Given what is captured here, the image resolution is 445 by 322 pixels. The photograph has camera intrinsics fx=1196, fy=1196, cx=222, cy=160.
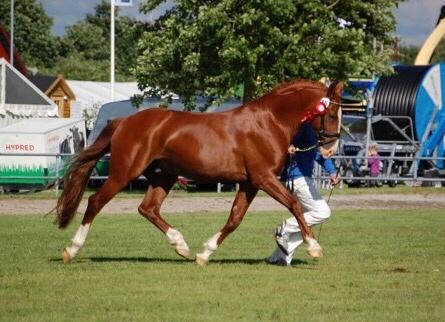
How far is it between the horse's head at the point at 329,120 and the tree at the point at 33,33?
78986mm

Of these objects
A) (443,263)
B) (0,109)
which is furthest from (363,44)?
(443,263)

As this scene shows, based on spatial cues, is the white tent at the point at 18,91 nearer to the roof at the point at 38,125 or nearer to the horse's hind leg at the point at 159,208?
the roof at the point at 38,125

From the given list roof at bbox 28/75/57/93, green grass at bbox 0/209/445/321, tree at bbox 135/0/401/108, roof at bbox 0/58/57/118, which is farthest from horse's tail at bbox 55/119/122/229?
roof at bbox 28/75/57/93

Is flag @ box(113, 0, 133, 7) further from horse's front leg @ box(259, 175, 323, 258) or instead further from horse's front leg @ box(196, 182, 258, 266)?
horse's front leg @ box(259, 175, 323, 258)

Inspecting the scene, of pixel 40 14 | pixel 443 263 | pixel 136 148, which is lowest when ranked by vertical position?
pixel 40 14

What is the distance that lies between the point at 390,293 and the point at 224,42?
853 inches

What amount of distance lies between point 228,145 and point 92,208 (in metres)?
1.76

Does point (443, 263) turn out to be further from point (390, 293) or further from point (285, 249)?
point (390, 293)

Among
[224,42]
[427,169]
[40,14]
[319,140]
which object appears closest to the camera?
[319,140]

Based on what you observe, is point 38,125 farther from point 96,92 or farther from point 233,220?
point 96,92

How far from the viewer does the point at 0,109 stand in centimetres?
3797

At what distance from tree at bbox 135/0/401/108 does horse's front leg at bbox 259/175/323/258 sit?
744 inches

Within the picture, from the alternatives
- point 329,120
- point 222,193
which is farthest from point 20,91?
point 329,120

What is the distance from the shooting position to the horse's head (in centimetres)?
1327
